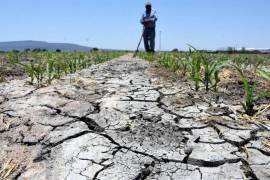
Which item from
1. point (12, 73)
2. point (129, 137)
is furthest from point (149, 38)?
point (129, 137)

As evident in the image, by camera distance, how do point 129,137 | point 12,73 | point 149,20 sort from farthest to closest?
point 149,20
point 12,73
point 129,137

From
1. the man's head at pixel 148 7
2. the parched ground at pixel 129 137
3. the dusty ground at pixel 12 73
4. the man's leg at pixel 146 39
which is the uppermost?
the man's head at pixel 148 7

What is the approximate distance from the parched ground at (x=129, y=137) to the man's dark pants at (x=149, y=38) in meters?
7.41

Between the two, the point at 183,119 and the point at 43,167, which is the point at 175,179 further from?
the point at 183,119

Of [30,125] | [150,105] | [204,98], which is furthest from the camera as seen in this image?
[204,98]

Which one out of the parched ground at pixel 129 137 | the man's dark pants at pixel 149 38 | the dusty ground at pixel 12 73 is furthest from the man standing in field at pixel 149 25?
the parched ground at pixel 129 137

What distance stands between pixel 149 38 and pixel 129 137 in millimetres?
8897

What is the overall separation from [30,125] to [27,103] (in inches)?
23.8

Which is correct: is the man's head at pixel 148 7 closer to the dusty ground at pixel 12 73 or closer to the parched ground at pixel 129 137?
the dusty ground at pixel 12 73

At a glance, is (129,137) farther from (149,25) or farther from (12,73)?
(149,25)

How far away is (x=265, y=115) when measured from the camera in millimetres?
2717

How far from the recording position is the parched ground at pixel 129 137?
183 cm

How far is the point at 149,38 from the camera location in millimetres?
10945

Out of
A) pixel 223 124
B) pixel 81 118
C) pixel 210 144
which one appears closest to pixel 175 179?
pixel 210 144
